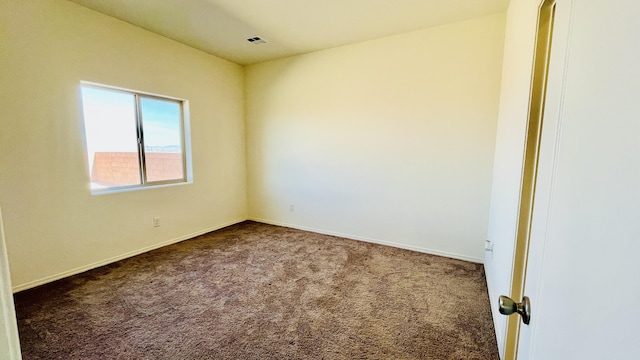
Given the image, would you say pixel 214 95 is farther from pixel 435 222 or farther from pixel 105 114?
pixel 435 222

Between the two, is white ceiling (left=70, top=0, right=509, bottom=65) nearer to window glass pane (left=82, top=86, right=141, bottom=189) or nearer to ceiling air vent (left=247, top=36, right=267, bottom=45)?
ceiling air vent (left=247, top=36, right=267, bottom=45)

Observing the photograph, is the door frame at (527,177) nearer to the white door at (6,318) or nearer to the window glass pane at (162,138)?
the white door at (6,318)

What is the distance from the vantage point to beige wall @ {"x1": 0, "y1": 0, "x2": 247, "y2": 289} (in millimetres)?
2287

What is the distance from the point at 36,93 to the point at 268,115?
103 inches

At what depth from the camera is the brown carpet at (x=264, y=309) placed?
172 cm

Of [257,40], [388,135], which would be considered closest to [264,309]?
[388,135]

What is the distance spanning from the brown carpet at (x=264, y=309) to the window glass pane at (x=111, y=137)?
101cm

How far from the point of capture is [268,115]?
4336 mm

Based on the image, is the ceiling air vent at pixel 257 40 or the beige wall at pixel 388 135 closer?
the beige wall at pixel 388 135

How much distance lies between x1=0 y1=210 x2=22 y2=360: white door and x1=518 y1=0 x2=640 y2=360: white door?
90 cm

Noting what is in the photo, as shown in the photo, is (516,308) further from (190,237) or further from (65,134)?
→ (190,237)

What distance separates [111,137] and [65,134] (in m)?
0.45

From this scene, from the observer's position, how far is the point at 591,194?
46 centimetres

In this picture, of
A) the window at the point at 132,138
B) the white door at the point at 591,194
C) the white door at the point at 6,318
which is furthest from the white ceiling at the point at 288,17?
the white door at the point at 6,318
